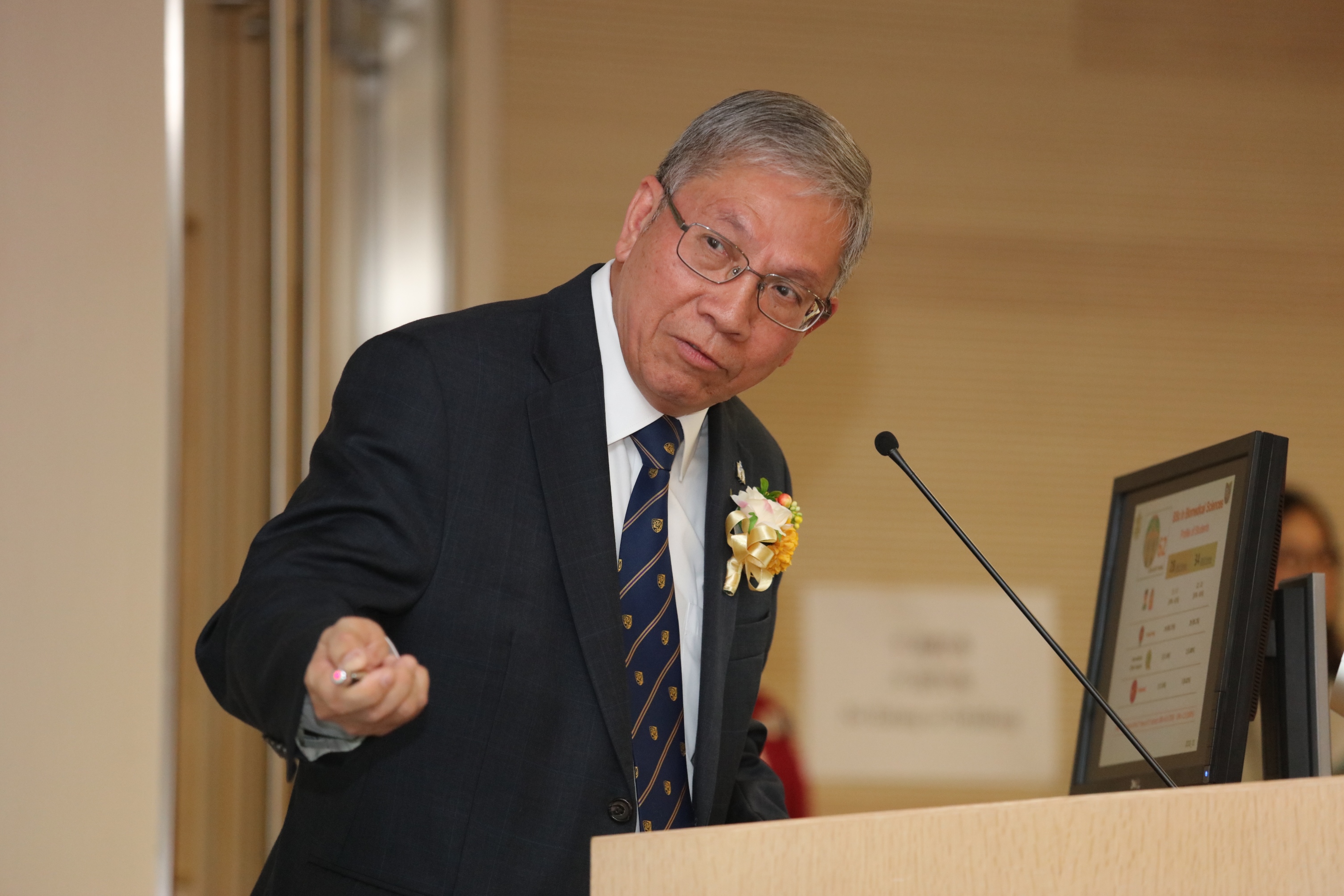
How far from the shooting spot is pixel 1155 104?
13.9 feet

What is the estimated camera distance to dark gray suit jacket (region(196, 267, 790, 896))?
1339mm

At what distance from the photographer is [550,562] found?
1.46 m

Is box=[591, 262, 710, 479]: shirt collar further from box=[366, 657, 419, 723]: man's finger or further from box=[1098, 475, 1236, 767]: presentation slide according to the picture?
box=[1098, 475, 1236, 767]: presentation slide

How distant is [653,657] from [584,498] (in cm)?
23

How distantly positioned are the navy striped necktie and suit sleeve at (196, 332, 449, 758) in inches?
10.6

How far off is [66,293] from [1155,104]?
3567 mm

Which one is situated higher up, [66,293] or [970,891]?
[66,293]

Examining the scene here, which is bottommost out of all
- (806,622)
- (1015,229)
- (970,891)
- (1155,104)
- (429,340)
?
(970,891)

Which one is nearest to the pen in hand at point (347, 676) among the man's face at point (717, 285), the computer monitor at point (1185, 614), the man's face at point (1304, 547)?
the man's face at point (717, 285)

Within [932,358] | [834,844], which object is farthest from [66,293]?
[932,358]

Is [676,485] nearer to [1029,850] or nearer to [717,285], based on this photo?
[717,285]

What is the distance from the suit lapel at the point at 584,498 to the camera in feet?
4.68

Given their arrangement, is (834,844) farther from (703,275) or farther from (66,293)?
(66,293)

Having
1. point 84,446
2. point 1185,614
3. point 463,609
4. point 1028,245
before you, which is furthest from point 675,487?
point 1028,245
